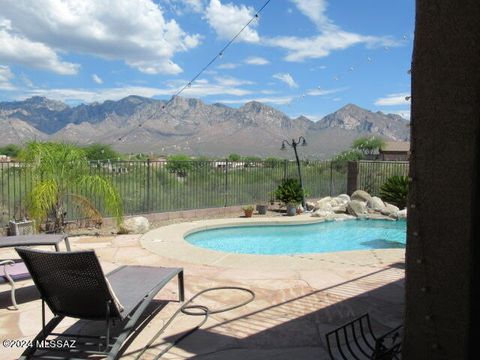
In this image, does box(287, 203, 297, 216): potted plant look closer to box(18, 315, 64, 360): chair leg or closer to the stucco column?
box(18, 315, 64, 360): chair leg

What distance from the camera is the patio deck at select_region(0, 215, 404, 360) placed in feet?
13.3

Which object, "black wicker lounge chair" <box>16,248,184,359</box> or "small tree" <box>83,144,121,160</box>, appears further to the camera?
"small tree" <box>83,144,121,160</box>

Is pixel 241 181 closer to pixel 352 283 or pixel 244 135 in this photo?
pixel 352 283

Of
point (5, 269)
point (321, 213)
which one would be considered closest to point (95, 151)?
point (321, 213)

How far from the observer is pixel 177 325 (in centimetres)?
459

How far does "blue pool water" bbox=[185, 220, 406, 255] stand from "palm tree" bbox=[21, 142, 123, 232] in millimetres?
2303

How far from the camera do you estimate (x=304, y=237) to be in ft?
43.4

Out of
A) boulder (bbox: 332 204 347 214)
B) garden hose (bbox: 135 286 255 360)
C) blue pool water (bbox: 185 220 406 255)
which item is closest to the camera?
garden hose (bbox: 135 286 255 360)

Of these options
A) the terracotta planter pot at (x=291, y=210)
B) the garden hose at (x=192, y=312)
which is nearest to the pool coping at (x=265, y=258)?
the garden hose at (x=192, y=312)

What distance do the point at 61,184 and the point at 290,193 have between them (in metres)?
7.78

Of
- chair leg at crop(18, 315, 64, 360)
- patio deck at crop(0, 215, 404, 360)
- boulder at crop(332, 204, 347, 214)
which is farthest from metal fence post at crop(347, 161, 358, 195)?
chair leg at crop(18, 315, 64, 360)

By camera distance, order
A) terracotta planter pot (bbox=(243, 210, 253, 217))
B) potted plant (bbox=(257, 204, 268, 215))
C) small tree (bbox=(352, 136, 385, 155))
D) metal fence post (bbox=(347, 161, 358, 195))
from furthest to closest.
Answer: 1. small tree (bbox=(352, 136, 385, 155))
2. metal fence post (bbox=(347, 161, 358, 195))
3. potted plant (bbox=(257, 204, 268, 215))
4. terracotta planter pot (bbox=(243, 210, 253, 217))

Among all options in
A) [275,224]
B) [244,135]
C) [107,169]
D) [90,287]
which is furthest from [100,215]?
[244,135]

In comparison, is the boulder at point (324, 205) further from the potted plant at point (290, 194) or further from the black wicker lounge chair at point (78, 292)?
the black wicker lounge chair at point (78, 292)
